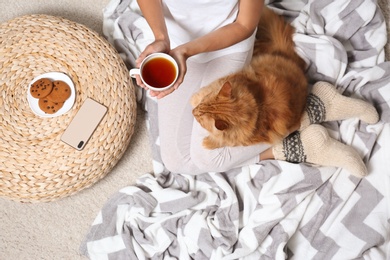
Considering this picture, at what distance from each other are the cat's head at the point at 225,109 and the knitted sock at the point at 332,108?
311 millimetres

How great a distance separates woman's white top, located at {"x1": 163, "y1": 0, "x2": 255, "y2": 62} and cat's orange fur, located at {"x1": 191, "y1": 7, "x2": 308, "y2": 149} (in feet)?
0.34

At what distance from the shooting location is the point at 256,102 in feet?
3.54

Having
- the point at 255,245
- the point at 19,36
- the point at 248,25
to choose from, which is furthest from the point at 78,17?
the point at 255,245

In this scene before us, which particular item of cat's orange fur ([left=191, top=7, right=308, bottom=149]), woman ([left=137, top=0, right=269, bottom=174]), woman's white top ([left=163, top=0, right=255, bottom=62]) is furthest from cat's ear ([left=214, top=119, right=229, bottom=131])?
woman's white top ([left=163, top=0, right=255, bottom=62])

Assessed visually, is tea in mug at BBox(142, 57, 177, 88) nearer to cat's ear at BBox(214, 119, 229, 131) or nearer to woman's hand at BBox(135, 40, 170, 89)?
woman's hand at BBox(135, 40, 170, 89)

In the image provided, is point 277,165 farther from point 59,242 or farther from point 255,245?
point 59,242

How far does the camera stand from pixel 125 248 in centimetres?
130

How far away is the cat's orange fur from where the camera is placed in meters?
1.02

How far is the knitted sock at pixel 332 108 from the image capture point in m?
1.25

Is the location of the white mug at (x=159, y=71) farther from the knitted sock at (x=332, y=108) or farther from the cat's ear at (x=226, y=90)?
the knitted sock at (x=332, y=108)

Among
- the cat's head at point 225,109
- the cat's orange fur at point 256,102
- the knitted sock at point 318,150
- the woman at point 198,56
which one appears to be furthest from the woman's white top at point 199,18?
the knitted sock at point 318,150

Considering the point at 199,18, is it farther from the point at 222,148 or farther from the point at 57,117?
the point at 57,117

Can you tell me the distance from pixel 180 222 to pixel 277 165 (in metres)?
0.37

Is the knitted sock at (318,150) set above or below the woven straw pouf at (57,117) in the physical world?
below
